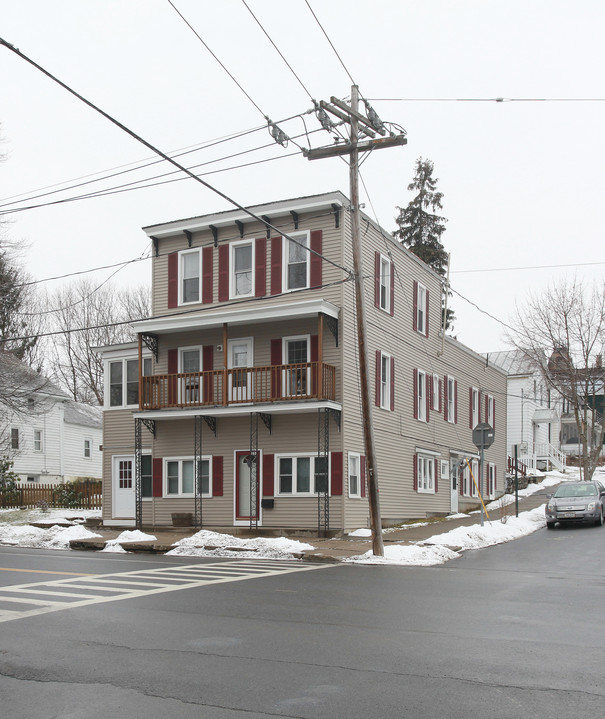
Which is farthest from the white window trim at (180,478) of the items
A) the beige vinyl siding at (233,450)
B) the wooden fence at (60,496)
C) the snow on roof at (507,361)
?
the snow on roof at (507,361)

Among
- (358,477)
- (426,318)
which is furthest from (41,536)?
(426,318)

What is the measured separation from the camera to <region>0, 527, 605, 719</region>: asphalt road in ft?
20.2

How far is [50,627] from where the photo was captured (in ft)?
29.9

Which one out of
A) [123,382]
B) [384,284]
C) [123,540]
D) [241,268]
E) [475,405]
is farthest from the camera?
[475,405]

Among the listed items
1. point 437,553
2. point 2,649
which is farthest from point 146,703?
point 437,553

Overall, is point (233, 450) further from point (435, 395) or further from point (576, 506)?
point (576, 506)

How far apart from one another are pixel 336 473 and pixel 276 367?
145 inches

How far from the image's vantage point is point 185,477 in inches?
1078

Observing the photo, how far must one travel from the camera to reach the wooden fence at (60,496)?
35938 mm

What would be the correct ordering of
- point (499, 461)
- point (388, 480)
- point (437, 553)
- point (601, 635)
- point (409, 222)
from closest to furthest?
point (601, 635)
point (437, 553)
point (388, 480)
point (499, 461)
point (409, 222)

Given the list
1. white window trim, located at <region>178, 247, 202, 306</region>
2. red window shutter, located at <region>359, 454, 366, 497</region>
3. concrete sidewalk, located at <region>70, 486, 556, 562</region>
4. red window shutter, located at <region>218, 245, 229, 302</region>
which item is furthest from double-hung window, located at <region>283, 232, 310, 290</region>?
concrete sidewalk, located at <region>70, 486, 556, 562</region>

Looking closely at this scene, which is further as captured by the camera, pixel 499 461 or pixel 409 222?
pixel 409 222

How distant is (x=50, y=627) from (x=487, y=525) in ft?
60.3

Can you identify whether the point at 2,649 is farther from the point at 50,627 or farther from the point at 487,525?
the point at 487,525
